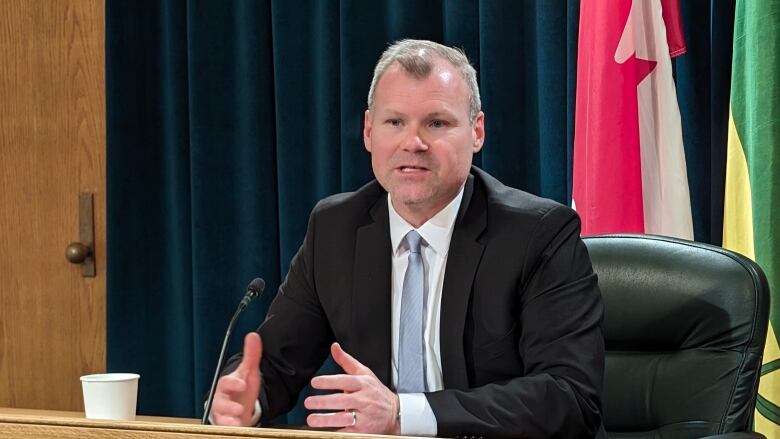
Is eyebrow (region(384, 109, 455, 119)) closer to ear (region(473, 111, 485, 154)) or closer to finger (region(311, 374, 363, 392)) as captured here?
ear (region(473, 111, 485, 154))

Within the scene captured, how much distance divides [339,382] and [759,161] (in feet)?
4.90

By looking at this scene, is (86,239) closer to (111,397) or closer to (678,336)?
(111,397)

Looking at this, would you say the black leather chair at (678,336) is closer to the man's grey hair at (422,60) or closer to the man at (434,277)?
the man at (434,277)

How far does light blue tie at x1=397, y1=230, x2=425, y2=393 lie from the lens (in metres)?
2.23

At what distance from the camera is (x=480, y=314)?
2.19 m

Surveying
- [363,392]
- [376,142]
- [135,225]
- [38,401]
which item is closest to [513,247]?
[376,142]

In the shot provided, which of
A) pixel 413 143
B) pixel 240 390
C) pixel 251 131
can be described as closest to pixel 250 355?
pixel 240 390

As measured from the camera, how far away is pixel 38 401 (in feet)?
13.2

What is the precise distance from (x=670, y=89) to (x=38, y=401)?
8.34 feet

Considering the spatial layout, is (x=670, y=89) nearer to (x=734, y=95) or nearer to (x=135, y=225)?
(x=734, y=95)

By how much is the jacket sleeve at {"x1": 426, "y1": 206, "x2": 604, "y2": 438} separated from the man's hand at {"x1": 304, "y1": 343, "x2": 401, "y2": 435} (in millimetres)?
91

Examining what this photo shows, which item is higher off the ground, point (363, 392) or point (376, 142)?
point (376, 142)

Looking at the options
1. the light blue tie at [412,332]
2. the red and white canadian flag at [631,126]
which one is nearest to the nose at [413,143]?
the light blue tie at [412,332]

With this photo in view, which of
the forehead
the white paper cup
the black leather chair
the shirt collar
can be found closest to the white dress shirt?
the shirt collar
